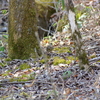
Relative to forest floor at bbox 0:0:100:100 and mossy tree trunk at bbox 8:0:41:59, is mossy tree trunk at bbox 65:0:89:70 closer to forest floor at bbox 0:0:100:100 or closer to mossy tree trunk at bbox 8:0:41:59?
forest floor at bbox 0:0:100:100

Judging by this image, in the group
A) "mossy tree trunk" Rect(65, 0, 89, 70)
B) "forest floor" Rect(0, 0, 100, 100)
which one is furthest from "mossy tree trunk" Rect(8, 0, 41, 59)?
"mossy tree trunk" Rect(65, 0, 89, 70)

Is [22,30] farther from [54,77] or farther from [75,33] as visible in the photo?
[75,33]

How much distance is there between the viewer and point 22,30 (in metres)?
5.04

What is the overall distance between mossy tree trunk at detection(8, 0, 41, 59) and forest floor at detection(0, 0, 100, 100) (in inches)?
7.0

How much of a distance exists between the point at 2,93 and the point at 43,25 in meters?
5.65

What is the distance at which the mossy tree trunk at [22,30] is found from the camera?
504 cm

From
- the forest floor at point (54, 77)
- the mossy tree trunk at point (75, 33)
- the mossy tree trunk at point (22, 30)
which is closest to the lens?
the forest floor at point (54, 77)

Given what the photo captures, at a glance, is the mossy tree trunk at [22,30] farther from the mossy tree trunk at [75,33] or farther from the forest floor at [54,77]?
the mossy tree trunk at [75,33]

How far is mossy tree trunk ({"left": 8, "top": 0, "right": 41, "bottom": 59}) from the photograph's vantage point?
16.5 feet

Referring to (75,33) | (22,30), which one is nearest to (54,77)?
(75,33)

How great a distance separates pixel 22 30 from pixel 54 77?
4.85 feet

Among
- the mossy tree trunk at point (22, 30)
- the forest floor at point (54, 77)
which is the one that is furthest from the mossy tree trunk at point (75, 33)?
the mossy tree trunk at point (22, 30)

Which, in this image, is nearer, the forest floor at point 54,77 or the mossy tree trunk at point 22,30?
the forest floor at point 54,77

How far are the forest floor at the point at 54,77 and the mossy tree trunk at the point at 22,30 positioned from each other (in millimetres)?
178
